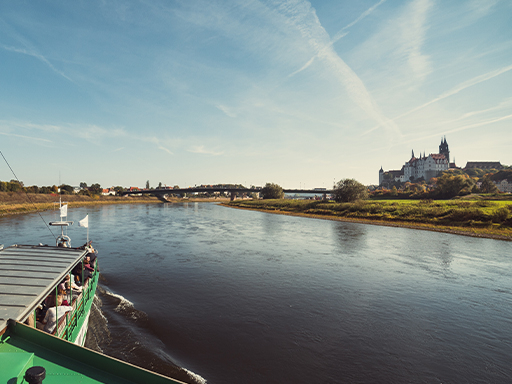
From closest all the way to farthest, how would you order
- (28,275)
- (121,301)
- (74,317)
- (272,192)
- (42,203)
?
(28,275) → (74,317) → (121,301) → (42,203) → (272,192)

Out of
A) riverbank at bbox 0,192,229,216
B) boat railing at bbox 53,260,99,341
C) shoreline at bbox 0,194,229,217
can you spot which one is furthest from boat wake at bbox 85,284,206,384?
riverbank at bbox 0,192,229,216

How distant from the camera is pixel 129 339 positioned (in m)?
12.0

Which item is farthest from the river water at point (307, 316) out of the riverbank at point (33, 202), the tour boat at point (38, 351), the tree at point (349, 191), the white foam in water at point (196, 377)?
the riverbank at point (33, 202)

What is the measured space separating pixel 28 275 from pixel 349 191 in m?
88.1

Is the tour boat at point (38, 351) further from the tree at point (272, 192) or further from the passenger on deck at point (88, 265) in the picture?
the tree at point (272, 192)

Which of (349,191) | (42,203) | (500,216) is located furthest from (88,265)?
(42,203)

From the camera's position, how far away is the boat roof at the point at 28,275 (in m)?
6.62

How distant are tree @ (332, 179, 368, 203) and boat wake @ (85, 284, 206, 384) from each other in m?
81.5

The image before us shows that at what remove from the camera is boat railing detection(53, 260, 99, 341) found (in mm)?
8695

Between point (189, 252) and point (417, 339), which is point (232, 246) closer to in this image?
point (189, 252)

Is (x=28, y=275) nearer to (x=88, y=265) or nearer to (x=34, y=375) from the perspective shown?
(x=34, y=375)

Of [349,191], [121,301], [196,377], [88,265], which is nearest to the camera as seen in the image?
[196,377]

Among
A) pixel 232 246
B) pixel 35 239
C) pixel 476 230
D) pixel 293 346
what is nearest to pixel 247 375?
pixel 293 346

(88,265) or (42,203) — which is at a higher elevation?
(42,203)
